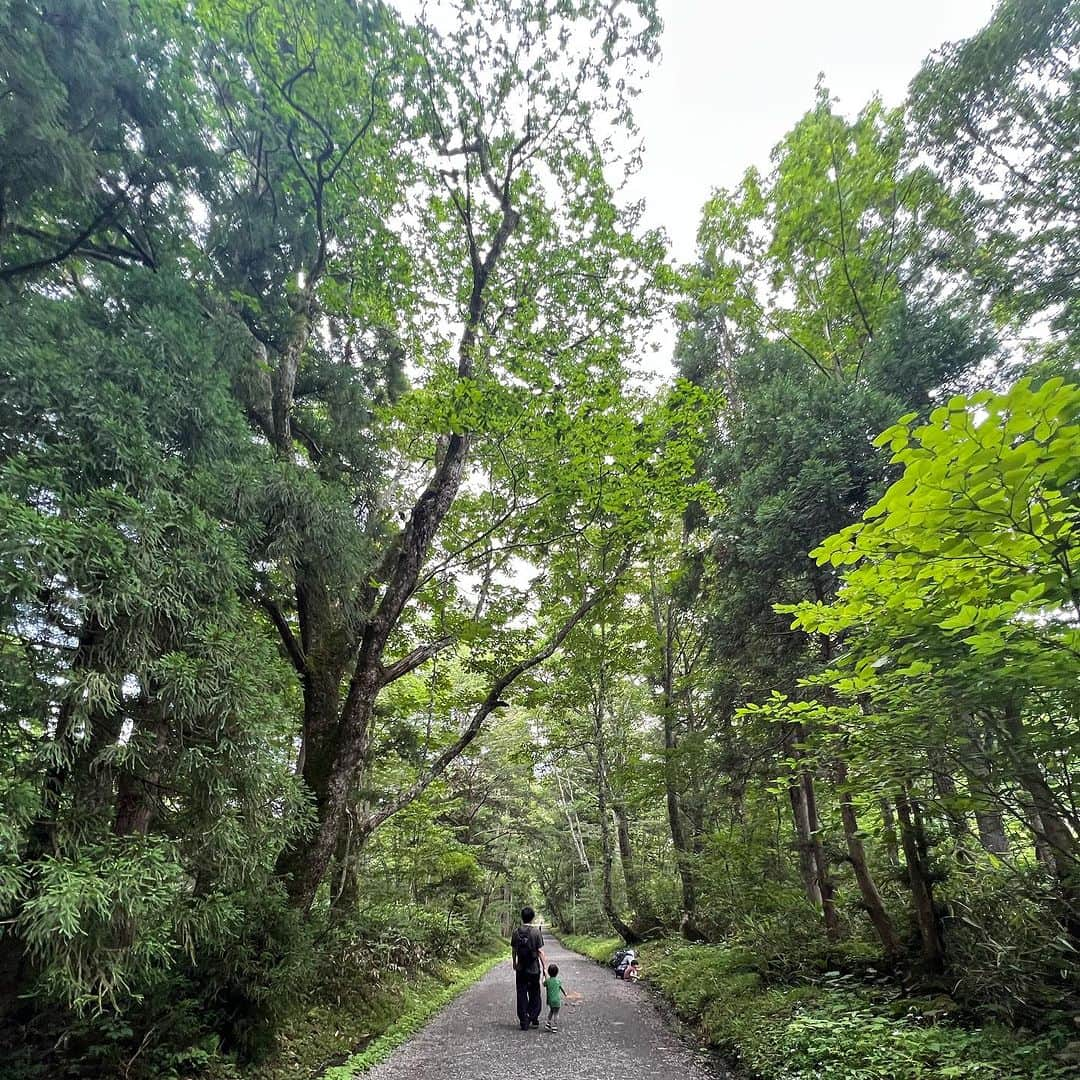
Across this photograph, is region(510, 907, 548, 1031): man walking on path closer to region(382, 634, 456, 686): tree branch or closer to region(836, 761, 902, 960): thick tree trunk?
region(382, 634, 456, 686): tree branch

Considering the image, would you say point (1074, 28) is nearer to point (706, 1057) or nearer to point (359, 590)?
point (359, 590)

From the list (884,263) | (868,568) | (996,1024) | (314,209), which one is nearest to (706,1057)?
(996,1024)

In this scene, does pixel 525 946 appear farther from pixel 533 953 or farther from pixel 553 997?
pixel 553 997

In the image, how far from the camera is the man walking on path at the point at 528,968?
20.2 ft

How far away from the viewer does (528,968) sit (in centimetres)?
629

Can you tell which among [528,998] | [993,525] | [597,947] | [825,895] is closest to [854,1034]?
[825,895]

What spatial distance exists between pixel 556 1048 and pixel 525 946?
968 mm

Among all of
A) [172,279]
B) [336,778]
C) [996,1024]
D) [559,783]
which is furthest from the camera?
[559,783]

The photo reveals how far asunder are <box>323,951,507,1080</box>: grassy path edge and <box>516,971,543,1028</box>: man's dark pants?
1.33 metres

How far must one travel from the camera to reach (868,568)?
8.21ft

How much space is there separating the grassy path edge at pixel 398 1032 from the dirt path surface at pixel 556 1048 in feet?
0.41

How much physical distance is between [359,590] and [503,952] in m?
20.7

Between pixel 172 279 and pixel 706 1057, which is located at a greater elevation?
pixel 172 279

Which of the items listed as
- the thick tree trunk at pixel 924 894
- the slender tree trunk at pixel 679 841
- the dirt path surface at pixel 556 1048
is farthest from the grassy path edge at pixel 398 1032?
the thick tree trunk at pixel 924 894
